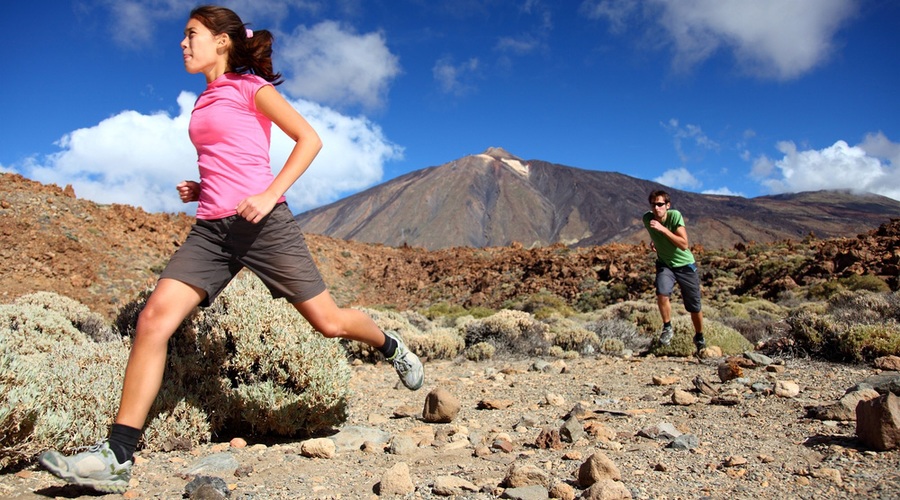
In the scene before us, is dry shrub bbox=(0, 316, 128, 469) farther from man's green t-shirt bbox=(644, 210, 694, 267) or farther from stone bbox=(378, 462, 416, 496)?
man's green t-shirt bbox=(644, 210, 694, 267)

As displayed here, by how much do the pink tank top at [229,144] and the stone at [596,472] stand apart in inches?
69.5

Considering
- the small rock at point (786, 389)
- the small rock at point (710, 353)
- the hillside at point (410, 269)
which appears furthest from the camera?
the hillside at point (410, 269)

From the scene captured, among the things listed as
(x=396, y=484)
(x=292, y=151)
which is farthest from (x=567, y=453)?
(x=292, y=151)

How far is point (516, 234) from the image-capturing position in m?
158

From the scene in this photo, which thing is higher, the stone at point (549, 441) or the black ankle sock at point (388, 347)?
the black ankle sock at point (388, 347)

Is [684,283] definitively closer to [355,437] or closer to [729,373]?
[729,373]

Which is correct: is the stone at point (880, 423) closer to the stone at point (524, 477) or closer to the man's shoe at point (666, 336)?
the stone at point (524, 477)

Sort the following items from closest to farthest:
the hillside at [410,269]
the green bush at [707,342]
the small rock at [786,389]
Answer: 1. the small rock at [786,389]
2. the green bush at [707,342]
3. the hillside at [410,269]

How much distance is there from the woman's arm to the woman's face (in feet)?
1.08

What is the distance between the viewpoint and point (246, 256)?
2.77 m

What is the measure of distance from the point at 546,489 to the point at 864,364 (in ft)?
13.8

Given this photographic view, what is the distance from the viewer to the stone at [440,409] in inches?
159

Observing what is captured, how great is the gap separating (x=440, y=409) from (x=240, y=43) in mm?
2528

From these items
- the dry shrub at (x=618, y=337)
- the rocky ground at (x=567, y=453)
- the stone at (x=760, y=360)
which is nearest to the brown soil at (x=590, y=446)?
the rocky ground at (x=567, y=453)
